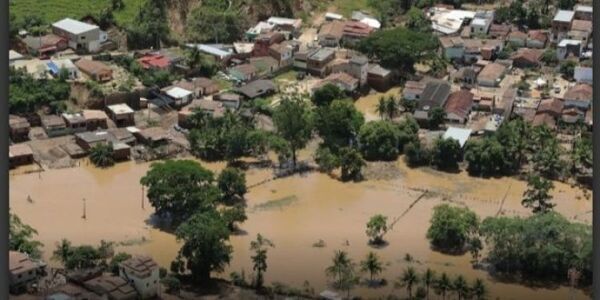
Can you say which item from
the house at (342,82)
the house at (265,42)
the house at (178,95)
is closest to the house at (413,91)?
the house at (342,82)

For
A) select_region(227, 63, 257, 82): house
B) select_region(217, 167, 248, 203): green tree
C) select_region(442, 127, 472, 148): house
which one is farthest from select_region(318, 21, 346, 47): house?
select_region(217, 167, 248, 203): green tree

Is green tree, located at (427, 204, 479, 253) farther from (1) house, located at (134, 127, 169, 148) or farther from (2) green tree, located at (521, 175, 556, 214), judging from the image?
(1) house, located at (134, 127, 169, 148)

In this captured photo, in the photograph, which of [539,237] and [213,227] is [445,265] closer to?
[539,237]

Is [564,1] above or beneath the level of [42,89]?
above

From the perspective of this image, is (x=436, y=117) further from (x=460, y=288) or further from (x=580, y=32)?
(x=460, y=288)

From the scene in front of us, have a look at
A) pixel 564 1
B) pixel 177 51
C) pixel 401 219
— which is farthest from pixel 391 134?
pixel 564 1

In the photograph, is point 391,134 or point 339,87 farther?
point 339,87

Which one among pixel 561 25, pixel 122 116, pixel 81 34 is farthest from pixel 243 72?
pixel 561 25
